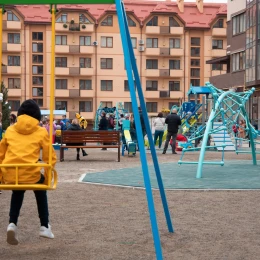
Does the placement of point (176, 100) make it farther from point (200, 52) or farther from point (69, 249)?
point (69, 249)

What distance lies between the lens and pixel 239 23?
49250 millimetres

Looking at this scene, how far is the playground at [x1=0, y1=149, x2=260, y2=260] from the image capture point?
5.90 m

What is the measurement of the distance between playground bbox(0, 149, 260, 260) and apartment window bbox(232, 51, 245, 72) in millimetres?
37994

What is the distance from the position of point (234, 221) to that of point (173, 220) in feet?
2.58

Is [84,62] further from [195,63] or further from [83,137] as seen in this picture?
[83,137]

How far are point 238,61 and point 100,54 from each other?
2492 centimetres

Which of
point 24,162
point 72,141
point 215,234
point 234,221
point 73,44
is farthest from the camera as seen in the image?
point 73,44

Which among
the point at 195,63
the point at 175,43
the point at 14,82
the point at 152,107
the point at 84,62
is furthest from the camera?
the point at 195,63

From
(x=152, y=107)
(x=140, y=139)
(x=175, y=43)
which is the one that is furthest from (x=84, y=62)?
(x=140, y=139)

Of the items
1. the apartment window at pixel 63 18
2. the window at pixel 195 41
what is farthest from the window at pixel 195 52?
the apartment window at pixel 63 18

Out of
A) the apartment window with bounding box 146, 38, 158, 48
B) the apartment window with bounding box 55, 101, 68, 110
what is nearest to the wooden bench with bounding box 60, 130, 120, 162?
the apartment window with bounding box 55, 101, 68, 110

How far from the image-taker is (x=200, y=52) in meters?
72.8

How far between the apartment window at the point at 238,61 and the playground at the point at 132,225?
125 feet

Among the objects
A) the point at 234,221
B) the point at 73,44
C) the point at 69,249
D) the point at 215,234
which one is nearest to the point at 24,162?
the point at 69,249
